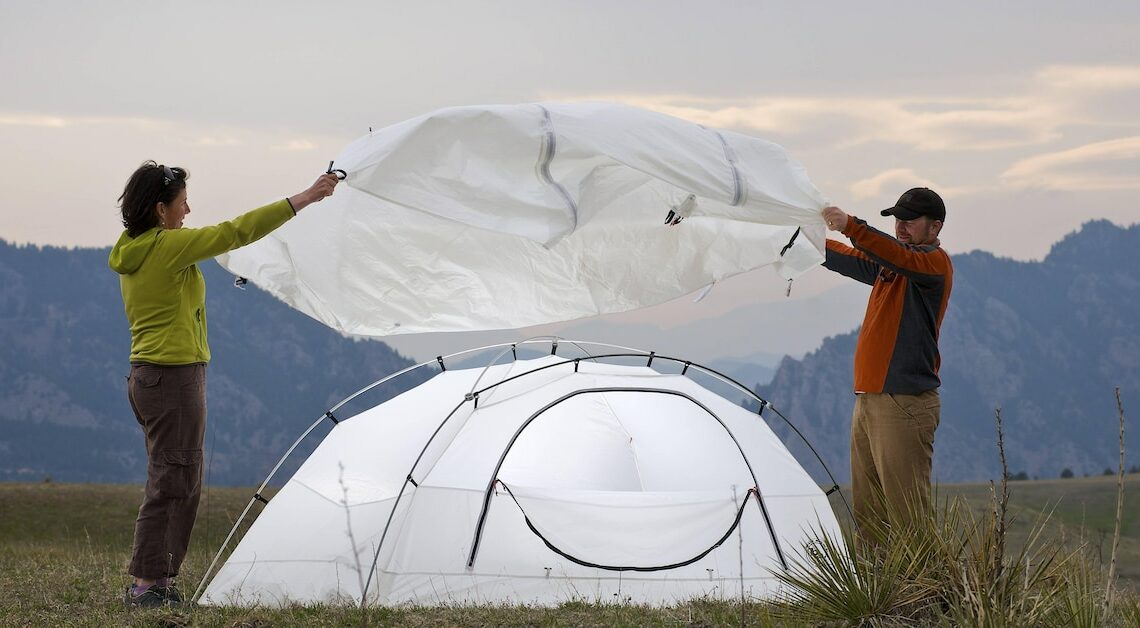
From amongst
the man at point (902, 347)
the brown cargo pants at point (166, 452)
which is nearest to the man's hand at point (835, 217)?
the man at point (902, 347)

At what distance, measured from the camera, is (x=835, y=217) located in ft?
21.2

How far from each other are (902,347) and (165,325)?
14.4ft

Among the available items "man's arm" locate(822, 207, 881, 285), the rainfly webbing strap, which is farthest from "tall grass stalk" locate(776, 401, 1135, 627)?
"man's arm" locate(822, 207, 881, 285)

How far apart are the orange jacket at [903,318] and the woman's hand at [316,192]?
299cm

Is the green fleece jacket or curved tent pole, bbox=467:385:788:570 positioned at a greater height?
the green fleece jacket

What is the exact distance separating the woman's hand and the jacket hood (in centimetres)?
96

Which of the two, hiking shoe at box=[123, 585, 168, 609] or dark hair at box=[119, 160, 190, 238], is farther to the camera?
hiking shoe at box=[123, 585, 168, 609]

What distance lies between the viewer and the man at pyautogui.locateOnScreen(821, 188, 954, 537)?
250 inches

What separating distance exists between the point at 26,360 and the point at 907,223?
201m

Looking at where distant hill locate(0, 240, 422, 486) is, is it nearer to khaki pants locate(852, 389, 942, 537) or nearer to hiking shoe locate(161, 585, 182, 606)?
hiking shoe locate(161, 585, 182, 606)

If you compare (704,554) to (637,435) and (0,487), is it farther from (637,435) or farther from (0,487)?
(0,487)

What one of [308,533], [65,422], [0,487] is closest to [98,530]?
[0,487]

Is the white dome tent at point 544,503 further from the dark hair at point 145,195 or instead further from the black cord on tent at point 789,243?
the dark hair at point 145,195

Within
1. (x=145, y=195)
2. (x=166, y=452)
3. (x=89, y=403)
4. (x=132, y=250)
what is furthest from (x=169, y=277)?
(x=89, y=403)
